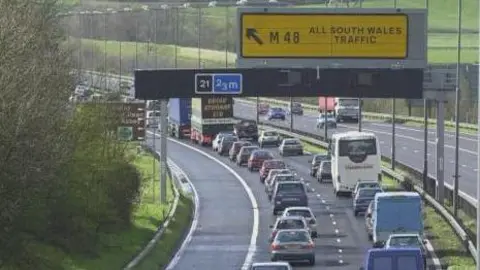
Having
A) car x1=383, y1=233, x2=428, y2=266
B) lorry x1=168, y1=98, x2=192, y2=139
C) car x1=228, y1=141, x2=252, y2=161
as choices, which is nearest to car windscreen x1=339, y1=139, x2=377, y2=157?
car x1=383, y1=233, x2=428, y2=266

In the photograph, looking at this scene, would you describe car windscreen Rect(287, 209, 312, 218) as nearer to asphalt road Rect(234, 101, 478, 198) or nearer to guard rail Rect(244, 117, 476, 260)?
guard rail Rect(244, 117, 476, 260)

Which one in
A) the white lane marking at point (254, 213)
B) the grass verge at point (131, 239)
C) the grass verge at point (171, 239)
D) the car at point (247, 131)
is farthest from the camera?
the car at point (247, 131)

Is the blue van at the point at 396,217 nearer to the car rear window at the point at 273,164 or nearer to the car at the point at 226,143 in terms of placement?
the car rear window at the point at 273,164

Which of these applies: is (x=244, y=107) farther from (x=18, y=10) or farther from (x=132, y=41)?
(x=18, y=10)

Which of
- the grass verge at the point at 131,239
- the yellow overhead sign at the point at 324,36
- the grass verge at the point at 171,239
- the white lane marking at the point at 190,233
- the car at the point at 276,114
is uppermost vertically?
the yellow overhead sign at the point at 324,36

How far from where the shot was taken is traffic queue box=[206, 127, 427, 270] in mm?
35188

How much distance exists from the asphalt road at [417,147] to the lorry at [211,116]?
468 inches

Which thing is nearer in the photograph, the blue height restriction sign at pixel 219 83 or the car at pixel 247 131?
the blue height restriction sign at pixel 219 83

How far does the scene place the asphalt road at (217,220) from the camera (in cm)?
4770

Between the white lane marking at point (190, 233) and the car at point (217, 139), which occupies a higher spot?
the car at point (217, 139)

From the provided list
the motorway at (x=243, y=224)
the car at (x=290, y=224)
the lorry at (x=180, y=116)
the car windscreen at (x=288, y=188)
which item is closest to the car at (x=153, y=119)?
the motorway at (x=243, y=224)

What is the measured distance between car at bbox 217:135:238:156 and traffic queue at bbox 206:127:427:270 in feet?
4.33

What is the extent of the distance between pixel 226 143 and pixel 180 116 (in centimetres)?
1329

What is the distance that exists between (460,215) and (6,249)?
29.6m
